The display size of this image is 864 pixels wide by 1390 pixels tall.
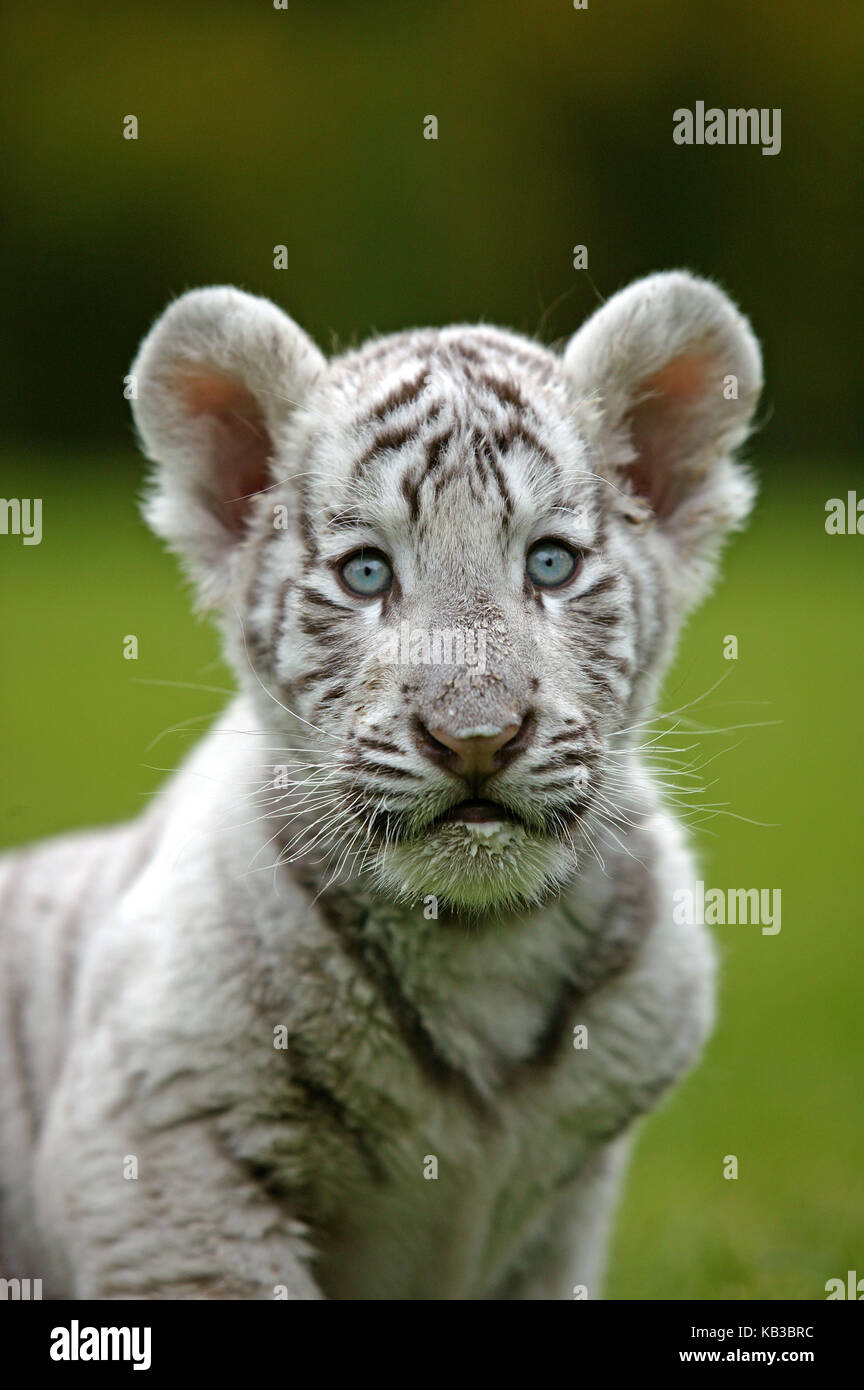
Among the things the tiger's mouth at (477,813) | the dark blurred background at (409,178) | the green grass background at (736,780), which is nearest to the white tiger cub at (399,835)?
the tiger's mouth at (477,813)

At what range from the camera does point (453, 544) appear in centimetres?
398

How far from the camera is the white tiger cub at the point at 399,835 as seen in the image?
4.00 metres

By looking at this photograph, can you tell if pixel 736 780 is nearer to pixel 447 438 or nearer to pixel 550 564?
pixel 550 564

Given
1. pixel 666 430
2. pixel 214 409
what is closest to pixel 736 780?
pixel 666 430

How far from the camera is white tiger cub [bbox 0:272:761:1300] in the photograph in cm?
400

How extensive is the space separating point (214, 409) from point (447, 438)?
2.83ft

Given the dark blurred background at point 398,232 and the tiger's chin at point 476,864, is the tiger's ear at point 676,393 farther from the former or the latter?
the dark blurred background at point 398,232

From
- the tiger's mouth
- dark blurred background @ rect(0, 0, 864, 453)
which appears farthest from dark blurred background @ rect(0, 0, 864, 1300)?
the tiger's mouth

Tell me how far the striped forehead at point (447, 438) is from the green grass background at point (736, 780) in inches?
35.5

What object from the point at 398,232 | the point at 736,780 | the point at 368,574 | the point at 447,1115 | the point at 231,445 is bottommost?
the point at 447,1115

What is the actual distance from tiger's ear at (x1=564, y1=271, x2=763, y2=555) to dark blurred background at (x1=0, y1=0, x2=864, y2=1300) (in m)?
7.93

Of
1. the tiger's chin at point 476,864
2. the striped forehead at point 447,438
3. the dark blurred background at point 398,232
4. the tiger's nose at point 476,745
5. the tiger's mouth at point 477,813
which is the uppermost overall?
the dark blurred background at point 398,232

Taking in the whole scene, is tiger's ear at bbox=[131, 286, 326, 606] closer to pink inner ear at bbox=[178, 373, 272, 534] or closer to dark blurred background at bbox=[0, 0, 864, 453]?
pink inner ear at bbox=[178, 373, 272, 534]
